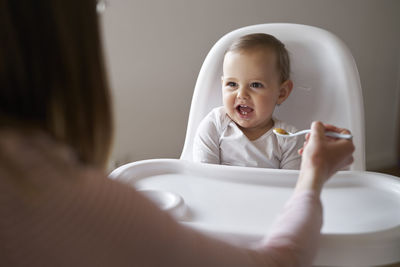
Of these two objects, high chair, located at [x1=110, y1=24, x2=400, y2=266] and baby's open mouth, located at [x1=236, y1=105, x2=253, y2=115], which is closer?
high chair, located at [x1=110, y1=24, x2=400, y2=266]

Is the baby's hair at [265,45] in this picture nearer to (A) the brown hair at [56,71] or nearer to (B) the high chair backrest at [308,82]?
(B) the high chair backrest at [308,82]

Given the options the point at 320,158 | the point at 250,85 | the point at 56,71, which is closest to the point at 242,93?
the point at 250,85

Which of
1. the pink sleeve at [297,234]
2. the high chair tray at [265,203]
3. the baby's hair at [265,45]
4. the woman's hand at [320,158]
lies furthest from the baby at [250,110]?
the pink sleeve at [297,234]

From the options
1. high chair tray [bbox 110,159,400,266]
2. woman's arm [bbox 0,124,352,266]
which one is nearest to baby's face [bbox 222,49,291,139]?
high chair tray [bbox 110,159,400,266]

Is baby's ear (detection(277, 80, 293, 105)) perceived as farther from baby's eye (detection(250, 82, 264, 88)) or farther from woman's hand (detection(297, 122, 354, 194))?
woman's hand (detection(297, 122, 354, 194))

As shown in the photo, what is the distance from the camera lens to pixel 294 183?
2.55ft

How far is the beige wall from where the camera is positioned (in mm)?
1604

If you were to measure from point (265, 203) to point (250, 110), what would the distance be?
380 millimetres

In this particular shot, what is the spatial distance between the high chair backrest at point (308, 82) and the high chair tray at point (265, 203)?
0.74 ft

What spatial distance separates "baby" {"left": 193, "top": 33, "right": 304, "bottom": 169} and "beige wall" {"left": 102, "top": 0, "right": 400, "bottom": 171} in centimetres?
68

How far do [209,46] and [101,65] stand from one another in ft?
4.75

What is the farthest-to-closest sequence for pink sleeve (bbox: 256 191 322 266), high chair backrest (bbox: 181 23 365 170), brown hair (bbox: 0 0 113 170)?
1. high chair backrest (bbox: 181 23 365 170)
2. pink sleeve (bbox: 256 191 322 266)
3. brown hair (bbox: 0 0 113 170)

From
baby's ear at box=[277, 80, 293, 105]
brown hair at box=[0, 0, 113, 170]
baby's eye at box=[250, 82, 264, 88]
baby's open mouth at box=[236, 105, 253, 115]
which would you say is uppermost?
brown hair at box=[0, 0, 113, 170]

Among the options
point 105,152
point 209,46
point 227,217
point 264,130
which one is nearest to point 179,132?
point 209,46
